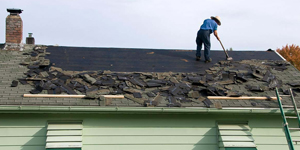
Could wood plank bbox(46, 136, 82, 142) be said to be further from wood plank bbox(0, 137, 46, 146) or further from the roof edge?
the roof edge

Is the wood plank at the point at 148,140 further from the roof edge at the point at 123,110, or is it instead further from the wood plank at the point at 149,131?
the roof edge at the point at 123,110

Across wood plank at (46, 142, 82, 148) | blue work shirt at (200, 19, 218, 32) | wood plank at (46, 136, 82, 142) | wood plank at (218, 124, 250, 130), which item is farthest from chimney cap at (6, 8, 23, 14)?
wood plank at (218, 124, 250, 130)

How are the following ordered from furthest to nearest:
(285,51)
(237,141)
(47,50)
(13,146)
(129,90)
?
(285,51), (47,50), (129,90), (237,141), (13,146)

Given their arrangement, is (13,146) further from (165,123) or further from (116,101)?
(165,123)

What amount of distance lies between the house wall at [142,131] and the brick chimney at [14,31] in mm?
4729

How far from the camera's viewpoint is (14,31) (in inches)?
498

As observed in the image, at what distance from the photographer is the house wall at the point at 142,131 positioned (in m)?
8.02

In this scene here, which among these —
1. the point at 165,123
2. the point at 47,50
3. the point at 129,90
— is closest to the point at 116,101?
the point at 129,90

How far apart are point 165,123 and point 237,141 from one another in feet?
5.57

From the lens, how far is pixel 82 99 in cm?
867

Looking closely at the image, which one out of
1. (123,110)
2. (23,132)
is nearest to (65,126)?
(23,132)

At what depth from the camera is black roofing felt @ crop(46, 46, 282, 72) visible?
11.3 meters

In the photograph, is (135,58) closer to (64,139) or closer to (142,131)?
(142,131)

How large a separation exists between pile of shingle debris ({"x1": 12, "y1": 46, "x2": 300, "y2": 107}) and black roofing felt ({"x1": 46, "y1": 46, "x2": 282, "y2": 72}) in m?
0.52
